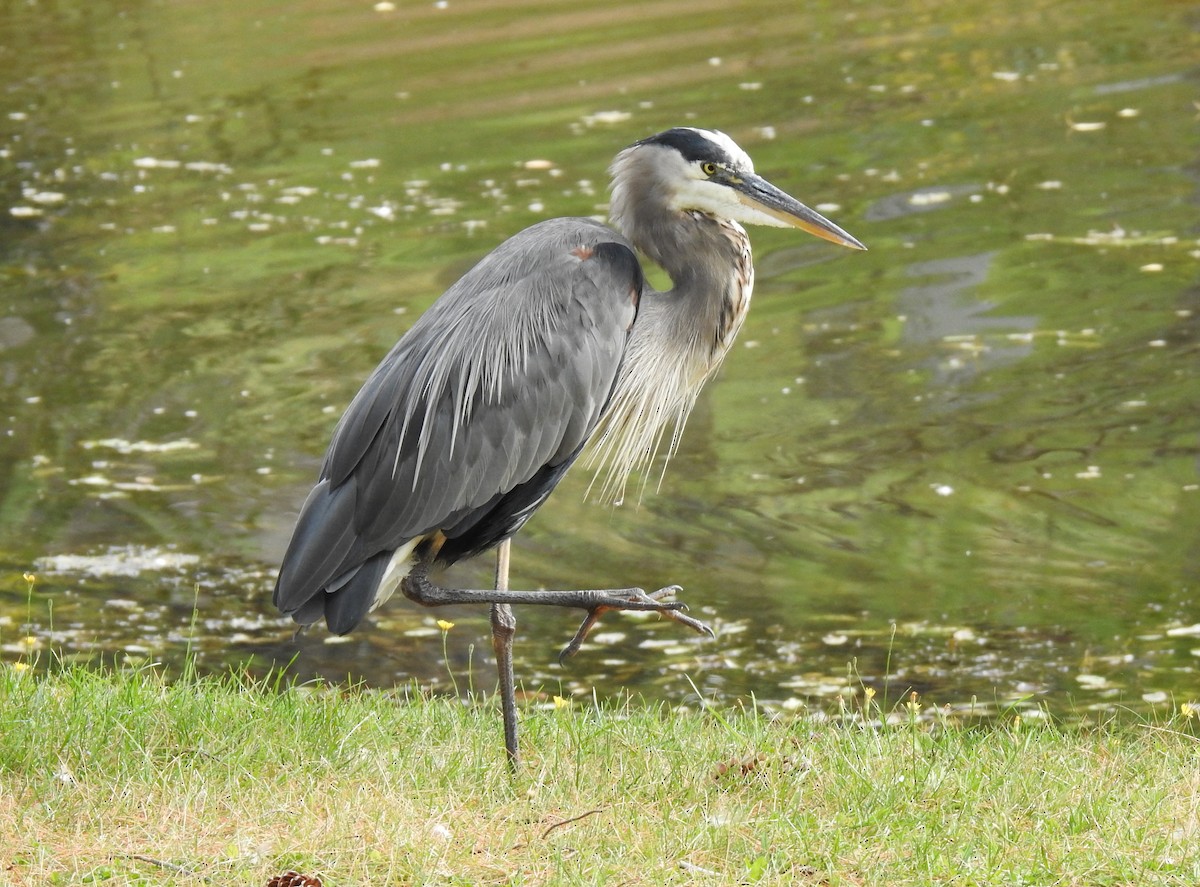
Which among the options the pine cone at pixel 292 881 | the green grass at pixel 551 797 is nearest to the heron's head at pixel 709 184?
the green grass at pixel 551 797

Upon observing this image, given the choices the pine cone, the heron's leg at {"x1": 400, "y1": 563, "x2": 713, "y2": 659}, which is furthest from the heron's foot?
the pine cone

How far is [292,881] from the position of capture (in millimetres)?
3494

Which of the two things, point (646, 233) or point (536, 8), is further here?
point (536, 8)

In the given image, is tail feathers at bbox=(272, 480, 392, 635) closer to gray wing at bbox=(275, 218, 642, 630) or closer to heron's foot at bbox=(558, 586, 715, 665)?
gray wing at bbox=(275, 218, 642, 630)

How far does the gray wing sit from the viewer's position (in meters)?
4.55

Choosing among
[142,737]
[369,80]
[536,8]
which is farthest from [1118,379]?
[536,8]

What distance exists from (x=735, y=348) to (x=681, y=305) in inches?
190

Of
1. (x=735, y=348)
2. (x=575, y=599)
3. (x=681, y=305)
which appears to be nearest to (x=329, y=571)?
(x=575, y=599)

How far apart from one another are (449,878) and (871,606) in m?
3.55

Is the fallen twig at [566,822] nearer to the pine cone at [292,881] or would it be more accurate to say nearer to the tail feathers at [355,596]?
the pine cone at [292,881]

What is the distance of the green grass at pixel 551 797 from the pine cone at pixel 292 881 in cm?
4

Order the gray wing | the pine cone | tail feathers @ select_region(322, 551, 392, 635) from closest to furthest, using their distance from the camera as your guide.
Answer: the pine cone < tail feathers @ select_region(322, 551, 392, 635) < the gray wing

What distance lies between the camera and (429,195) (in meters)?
12.5

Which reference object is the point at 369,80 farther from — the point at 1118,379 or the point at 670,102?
the point at 1118,379
